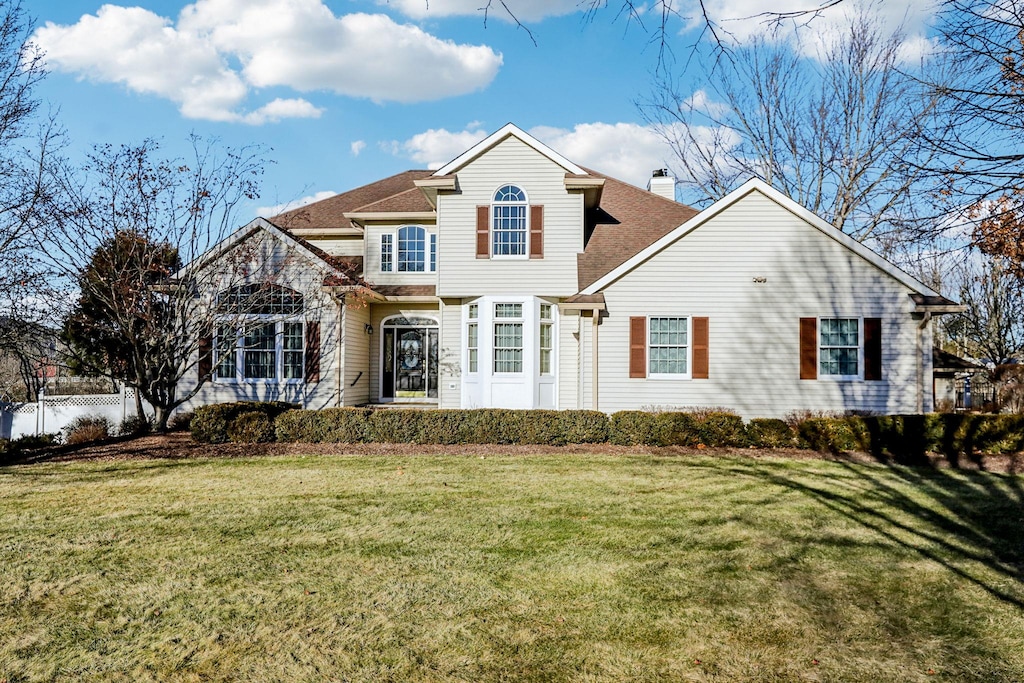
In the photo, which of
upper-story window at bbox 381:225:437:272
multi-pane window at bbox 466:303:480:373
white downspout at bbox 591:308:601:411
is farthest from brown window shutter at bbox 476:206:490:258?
white downspout at bbox 591:308:601:411

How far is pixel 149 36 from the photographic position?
11.4 meters

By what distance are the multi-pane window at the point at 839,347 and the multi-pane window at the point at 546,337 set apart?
246 inches

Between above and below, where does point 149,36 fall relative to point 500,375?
above

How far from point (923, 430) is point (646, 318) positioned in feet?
19.4

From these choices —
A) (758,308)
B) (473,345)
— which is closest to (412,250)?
(473,345)

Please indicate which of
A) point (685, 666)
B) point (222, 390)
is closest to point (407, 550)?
point (685, 666)

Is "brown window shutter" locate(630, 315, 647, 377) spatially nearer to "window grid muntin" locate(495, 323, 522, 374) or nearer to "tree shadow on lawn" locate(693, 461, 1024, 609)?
"window grid muntin" locate(495, 323, 522, 374)

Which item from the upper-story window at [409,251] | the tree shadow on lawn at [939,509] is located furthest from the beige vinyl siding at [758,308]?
the upper-story window at [409,251]

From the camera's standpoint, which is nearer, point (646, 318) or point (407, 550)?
point (407, 550)

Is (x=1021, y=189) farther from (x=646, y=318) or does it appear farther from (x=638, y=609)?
(x=638, y=609)

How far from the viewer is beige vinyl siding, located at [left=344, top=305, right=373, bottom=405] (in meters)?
17.0

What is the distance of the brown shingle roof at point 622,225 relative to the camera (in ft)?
56.2

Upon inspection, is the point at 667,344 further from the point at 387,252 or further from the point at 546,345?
the point at 387,252

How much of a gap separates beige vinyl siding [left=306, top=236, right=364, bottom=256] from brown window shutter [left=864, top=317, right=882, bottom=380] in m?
13.5
